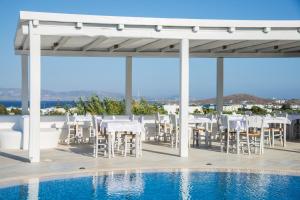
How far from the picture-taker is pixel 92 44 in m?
13.1

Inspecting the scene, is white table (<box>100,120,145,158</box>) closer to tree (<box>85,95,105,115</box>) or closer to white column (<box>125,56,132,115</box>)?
white column (<box>125,56,132,115</box>)

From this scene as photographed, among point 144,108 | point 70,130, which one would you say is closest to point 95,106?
point 144,108

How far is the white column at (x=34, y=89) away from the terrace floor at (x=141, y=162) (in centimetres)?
37

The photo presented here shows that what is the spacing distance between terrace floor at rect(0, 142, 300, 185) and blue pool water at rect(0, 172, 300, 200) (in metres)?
0.48

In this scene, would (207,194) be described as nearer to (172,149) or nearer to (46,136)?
(172,149)

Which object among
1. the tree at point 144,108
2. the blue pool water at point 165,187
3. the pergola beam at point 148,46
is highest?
the pergola beam at point 148,46

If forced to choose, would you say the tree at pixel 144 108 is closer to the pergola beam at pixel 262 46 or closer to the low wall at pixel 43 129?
the low wall at pixel 43 129

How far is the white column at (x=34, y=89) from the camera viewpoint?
31.0ft

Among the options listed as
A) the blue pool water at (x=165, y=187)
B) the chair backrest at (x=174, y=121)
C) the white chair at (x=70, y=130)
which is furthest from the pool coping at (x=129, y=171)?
the white chair at (x=70, y=130)

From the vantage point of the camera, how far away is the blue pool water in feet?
23.0

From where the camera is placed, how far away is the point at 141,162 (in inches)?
383

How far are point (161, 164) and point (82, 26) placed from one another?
3.51 metres

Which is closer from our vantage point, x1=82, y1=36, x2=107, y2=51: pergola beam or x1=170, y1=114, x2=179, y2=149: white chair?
x1=82, y1=36, x2=107, y2=51: pergola beam

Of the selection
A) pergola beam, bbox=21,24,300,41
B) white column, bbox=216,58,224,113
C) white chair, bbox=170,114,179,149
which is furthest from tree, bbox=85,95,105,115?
pergola beam, bbox=21,24,300,41
